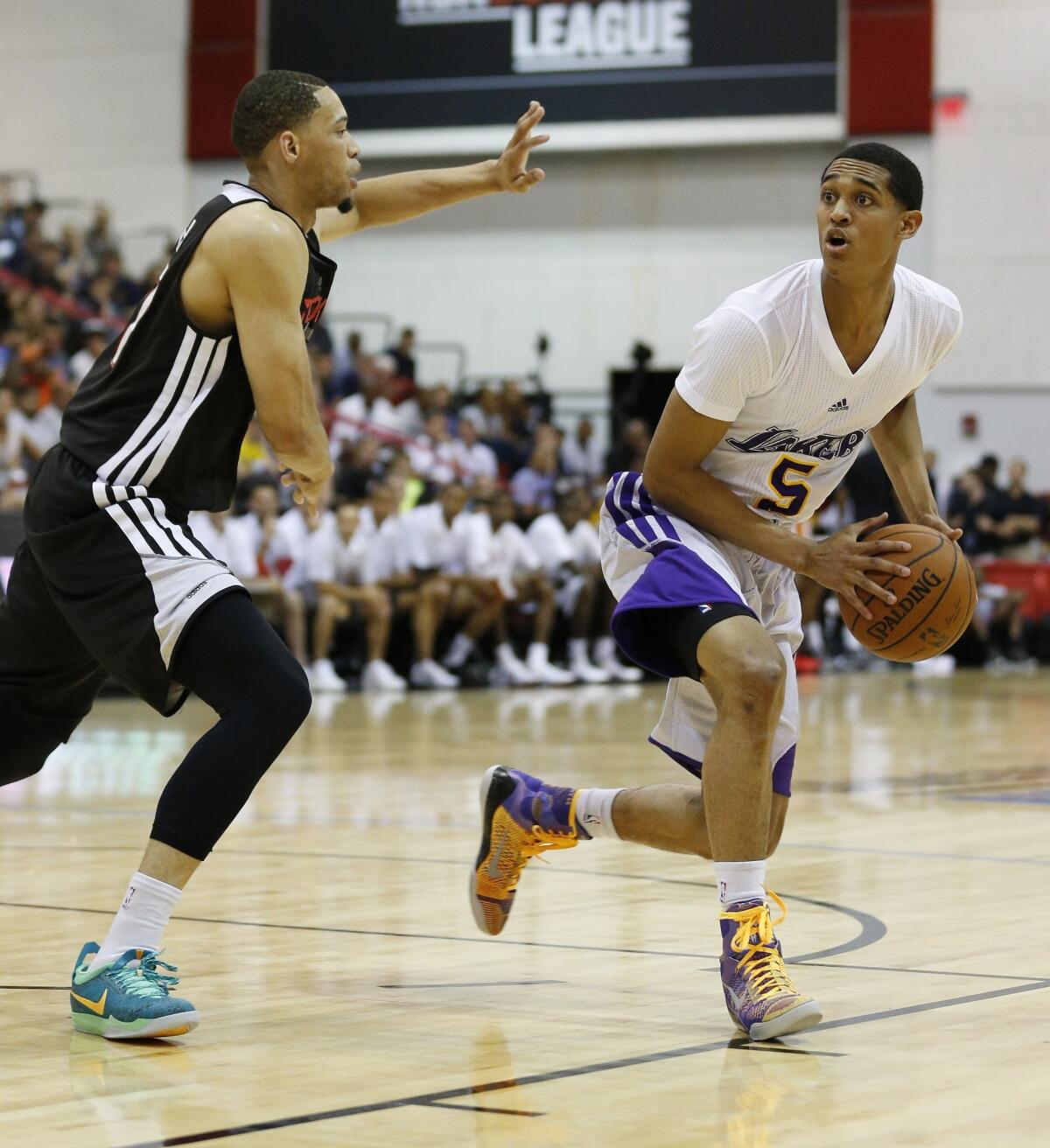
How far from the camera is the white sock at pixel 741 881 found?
376 centimetres

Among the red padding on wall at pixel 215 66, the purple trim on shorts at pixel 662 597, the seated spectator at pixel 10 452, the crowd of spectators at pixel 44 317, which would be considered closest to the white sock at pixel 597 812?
the purple trim on shorts at pixel 662 597

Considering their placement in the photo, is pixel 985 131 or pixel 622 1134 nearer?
pixel 622 1134

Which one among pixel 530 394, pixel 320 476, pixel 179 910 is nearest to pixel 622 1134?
pixel 320 476

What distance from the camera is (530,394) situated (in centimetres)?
2144

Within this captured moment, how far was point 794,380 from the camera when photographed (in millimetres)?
4062

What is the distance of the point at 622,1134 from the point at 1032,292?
19273 millimetres

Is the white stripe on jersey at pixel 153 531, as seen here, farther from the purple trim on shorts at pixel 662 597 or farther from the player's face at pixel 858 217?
the player's face at pixel 858 217

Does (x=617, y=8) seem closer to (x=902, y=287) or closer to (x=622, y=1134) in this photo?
(x=902, y=287)

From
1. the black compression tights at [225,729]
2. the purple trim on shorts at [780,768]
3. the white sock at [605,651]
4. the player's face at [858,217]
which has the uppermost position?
the player's face at [858,217]

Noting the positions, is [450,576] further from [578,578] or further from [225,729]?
[225,729]

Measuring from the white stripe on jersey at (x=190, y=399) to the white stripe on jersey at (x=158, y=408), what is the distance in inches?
0.8

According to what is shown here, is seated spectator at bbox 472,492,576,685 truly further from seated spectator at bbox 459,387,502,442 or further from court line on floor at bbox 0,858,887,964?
court line on floor at bbox 0,858,887,964

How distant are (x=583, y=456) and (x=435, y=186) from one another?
15015 millimetres

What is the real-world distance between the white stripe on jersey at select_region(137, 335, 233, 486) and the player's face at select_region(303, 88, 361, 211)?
39cm
